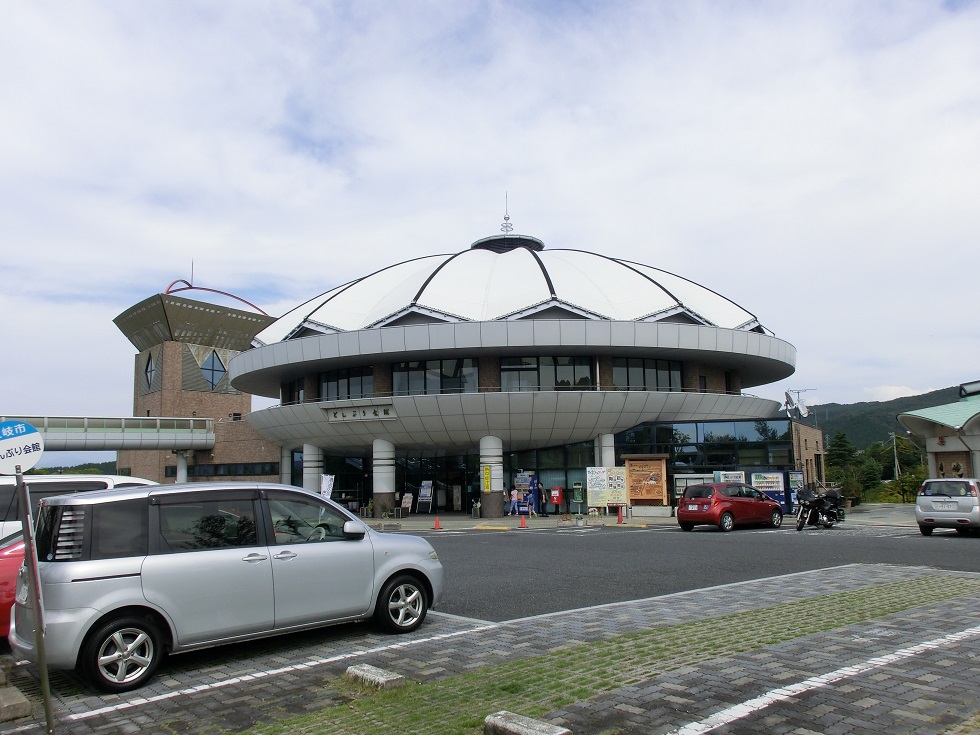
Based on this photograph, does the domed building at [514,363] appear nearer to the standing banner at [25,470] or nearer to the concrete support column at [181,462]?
the concrete support column at [181,462]

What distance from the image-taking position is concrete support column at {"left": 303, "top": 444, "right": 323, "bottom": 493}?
42.7 meters

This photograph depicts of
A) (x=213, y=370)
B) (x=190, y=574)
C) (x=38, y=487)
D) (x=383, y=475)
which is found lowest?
(x=190, y=574)

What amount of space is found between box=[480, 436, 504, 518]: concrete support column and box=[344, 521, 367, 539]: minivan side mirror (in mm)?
28159

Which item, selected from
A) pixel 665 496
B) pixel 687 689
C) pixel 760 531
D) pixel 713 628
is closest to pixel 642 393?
pixel 665 496

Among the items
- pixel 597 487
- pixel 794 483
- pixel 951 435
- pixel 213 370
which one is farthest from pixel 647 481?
pixel 213 370

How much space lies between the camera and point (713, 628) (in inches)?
306

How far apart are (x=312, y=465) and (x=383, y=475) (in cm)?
586

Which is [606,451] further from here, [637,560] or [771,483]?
[637,560]

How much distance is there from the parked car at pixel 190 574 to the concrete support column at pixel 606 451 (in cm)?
2928

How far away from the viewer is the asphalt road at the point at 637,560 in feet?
34.1

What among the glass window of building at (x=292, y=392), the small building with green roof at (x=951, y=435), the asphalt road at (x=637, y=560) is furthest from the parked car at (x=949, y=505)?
the glass window of building at (x=292, y=392)

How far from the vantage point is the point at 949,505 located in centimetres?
1989

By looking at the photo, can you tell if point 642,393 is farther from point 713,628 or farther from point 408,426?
point 713,628

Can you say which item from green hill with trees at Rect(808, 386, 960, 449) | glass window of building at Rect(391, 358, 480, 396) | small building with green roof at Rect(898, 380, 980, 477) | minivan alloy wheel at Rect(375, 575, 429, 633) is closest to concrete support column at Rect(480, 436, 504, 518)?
glass window of building at Rect(391, 358, 480, 396)
